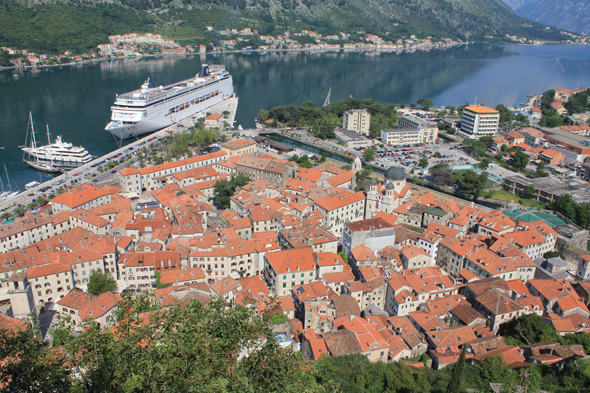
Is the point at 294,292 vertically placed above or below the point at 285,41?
below

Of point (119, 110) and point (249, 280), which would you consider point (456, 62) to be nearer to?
point (119, 110)

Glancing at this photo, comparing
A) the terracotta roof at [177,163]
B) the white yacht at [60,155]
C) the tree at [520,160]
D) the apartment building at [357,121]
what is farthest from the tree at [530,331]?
the white yacht at [60,155]

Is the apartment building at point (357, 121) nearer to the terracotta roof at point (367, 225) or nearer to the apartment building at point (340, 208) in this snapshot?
the apartment building at point (340, 208)

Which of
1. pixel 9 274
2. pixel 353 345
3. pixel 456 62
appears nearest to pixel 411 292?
pixel 353 345

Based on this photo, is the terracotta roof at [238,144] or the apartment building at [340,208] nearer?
the apartment building at [340,208]

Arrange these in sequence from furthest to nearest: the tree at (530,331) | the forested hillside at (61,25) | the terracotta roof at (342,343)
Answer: the forested hillside at (61,25) < the tree at (530,331) < the terracotta roof at (342,343)

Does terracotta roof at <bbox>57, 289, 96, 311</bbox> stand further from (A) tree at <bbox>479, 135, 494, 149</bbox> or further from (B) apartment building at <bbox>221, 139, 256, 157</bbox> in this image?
(A) tree at <bbox>479, 135, 494, 149</bbox>

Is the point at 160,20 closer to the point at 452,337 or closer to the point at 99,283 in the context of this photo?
the point at 99,283
